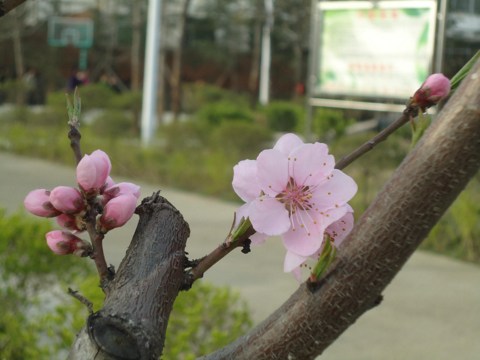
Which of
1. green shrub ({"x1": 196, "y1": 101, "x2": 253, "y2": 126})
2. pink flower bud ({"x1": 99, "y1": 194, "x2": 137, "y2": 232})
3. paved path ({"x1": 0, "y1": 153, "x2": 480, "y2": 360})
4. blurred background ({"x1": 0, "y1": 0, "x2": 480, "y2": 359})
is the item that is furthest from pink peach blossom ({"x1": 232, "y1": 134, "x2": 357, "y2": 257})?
green shrub ({"x1": 196, "y1": 101, "x2": 253, "y2": 126})

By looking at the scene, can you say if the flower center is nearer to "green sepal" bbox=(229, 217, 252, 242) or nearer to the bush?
"green sepal" bbox=(229, 217, 252, 242)

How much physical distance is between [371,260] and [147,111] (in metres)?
12.9

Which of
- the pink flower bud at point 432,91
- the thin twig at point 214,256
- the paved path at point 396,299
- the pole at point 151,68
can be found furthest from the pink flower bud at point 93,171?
the pole at point 151,68

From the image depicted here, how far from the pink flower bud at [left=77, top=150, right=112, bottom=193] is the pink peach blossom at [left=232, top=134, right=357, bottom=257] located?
0.14 m

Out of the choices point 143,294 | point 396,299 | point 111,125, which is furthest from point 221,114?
point 143,294

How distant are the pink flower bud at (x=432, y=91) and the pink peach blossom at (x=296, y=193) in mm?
133

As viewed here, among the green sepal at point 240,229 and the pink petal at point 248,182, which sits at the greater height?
the pink petal at point 248,182

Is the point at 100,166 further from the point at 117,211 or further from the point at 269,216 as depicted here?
the point at 269,216

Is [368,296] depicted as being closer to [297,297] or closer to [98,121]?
[297,297]

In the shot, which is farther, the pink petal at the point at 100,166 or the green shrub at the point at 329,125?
the green shrub at the point at 329,125

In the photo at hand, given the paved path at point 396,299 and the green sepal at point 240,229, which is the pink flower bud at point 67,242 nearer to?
the green sepal at point 240,229

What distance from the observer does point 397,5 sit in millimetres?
9336

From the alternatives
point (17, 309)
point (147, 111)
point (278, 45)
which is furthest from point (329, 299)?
point (278, 45)

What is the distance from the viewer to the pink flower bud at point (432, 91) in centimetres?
95
